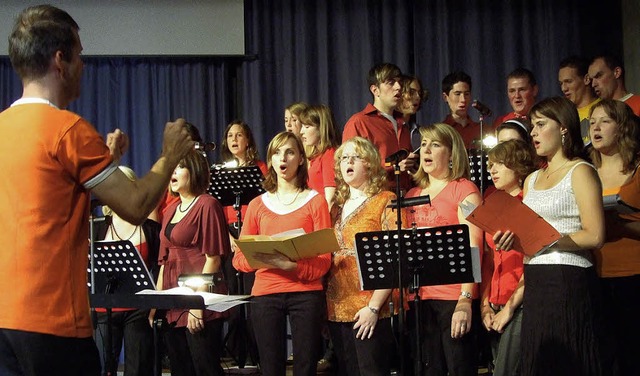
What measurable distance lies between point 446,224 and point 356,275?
21.0 inches

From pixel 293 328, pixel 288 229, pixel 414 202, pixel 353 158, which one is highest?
pixel 353 158

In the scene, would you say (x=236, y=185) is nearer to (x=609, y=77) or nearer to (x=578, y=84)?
(x=578, y=84)

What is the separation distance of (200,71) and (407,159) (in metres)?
3.80

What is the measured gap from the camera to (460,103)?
6.66 metres

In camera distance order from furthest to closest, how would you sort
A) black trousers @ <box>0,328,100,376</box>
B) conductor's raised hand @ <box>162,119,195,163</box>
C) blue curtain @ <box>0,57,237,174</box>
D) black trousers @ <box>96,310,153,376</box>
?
blue curtain @ <box>0,57,237,174</box>
black trousers @ <box>96,310,153,376</box>
conductor's raised hand @ <box>162,119,195,163</box>
black trousers @ <box>0,328,100,376</box>

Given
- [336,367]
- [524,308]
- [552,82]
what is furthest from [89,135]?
[552,82]

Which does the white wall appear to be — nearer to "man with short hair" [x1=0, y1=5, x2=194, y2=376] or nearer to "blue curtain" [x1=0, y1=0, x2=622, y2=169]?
"blue curtain" [x1=0, y1=0, x2=622, y2=169]

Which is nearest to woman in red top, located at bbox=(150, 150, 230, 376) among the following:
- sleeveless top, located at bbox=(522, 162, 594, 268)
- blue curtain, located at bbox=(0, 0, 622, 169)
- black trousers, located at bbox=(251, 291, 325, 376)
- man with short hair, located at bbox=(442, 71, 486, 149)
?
black trousers, located at bbox=(251, 291, 325, 376)

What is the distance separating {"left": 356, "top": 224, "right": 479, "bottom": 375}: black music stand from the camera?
14.1 ft

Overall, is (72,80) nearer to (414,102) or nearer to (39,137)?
(39,137)

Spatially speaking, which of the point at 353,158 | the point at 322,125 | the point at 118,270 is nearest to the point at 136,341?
the point at 118,270

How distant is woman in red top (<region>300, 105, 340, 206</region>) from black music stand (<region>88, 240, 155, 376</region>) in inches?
58.5

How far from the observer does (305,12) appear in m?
8.25

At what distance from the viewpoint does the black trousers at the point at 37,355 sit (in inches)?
93.8
